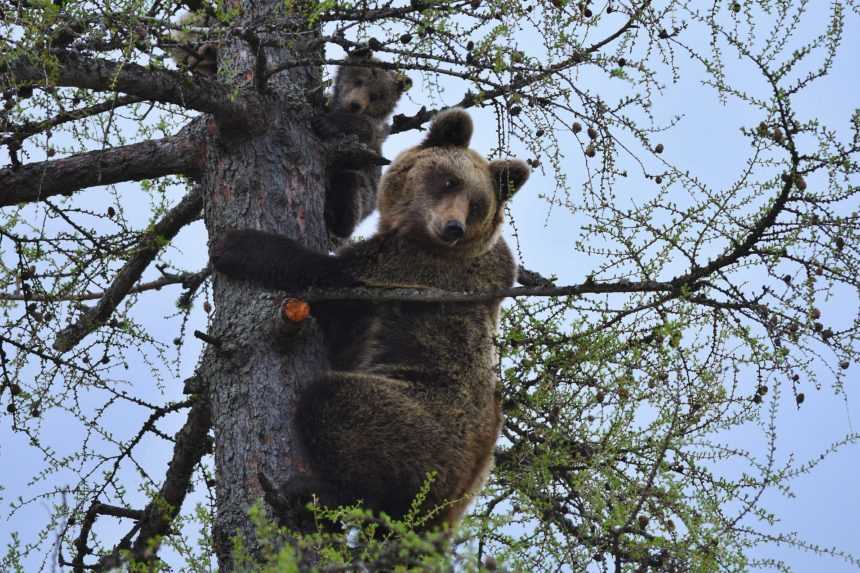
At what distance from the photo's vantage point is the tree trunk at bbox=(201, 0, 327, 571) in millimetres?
5352

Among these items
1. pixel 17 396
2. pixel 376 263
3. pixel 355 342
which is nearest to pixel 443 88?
pixel 376 263

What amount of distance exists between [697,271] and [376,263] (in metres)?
2.23

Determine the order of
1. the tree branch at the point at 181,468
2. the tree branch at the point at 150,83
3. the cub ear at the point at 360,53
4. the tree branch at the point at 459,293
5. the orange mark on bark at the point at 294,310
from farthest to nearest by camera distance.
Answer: the tree branch at the point at 181,468, the cub ear at the point at 360,53, the orange mark on bark at the point at 294,310, the tree branch at the point at 150,83, the tree branch at the point at 459,293

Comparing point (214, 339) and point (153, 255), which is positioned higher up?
point (153, 255)

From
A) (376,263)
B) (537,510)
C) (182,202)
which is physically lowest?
(537,510)

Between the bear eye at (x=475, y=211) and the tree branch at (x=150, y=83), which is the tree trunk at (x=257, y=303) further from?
the bear eye at (x=475, y=211)

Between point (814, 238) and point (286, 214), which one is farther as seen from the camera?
point (286, 214)

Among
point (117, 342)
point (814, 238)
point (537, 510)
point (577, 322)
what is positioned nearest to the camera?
point (537, 510)

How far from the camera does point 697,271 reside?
5016mm

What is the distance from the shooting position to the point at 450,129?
7.16 meters

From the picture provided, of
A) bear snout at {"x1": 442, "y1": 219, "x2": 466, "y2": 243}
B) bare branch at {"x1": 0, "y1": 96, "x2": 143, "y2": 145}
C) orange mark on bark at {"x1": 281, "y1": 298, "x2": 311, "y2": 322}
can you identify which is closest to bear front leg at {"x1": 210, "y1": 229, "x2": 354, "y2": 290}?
orange mark on bark at {"x1": 281, "y1": 298, "x2": 311, "y2": 322}

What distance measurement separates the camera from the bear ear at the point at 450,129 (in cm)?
708

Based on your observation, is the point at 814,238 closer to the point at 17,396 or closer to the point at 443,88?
the point at 443,88

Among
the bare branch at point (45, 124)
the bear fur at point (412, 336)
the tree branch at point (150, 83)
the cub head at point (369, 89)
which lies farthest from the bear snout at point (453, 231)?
the cub head at point (369, 89)
